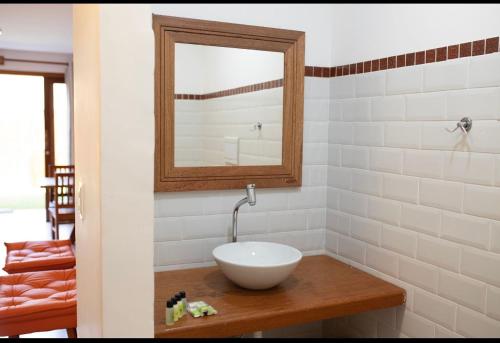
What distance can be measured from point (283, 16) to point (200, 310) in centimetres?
142

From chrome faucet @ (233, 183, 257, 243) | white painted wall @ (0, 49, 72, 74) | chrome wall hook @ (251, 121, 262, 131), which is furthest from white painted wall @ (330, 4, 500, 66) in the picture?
white painted wall @ (0, 49, 72, 74)

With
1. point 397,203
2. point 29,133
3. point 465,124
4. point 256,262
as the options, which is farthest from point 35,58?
point 465,124

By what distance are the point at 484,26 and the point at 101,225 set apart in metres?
1.41

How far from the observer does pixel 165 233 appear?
2.15 meters

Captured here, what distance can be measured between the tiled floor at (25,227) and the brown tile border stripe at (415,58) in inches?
153

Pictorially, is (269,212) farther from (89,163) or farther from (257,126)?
(89,163)

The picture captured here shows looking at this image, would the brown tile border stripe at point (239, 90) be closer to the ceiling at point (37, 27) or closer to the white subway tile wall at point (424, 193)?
the white subway tile wall at point (424, 193)

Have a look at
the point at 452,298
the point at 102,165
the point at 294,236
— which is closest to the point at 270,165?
the point at 294,236

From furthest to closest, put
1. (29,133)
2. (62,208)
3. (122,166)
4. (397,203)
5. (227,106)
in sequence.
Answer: (29,133)
(62,208)
(227,106)
(397,203)
(122,166)

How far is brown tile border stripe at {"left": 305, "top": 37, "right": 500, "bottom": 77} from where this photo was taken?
63.9 inches

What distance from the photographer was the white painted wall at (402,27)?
1.65 meters

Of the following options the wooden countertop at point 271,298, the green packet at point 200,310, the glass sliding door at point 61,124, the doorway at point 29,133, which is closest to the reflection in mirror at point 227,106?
the wooden countertop at point 271,298

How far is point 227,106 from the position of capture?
2.26 meters

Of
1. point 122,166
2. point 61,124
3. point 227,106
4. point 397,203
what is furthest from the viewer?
point 61,124
